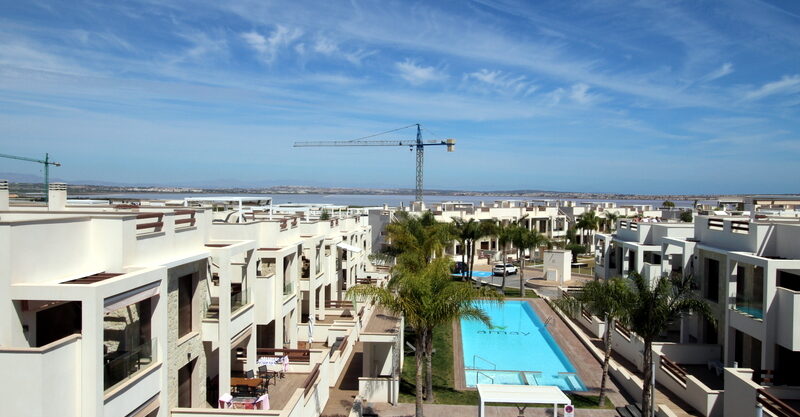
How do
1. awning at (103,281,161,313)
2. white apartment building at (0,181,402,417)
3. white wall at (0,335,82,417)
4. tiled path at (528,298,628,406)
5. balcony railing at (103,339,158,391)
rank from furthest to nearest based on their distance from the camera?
1. tiled path at (528,298,628,406)
2. balcony railing at (103,339,158,391)
3. awning at (103,281,161,313)
4. white apartment building at (0,181,402,417)
5. white wall at (0,335,82,417)

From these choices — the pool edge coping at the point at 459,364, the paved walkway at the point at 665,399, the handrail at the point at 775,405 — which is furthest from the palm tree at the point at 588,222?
the handrail at the point at 775,405

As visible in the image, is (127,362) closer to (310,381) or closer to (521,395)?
(310,381)

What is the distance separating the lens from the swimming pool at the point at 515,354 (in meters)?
20.5

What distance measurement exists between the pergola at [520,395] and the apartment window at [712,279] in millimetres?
9687

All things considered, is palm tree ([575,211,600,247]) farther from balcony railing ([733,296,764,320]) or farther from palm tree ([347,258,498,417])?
palm tree ([347,258,498,417])

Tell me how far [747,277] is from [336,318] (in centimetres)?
1612

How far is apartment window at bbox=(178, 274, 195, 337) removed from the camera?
12.9 meters

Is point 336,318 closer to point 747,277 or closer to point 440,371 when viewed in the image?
point 440,371

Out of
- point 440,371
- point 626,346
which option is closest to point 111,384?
point 440,371

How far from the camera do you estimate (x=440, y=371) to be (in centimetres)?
2145

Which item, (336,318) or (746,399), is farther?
(336,318)

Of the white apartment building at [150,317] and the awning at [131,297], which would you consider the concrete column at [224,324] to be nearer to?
the white apartment building at [150,317]

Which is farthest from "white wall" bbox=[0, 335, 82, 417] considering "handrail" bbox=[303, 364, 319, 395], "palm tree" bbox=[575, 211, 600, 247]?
"palm tree" bbox=[575, 211, 600, 247]

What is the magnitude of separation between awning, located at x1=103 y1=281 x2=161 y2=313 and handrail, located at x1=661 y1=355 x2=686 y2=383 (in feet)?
51.8
